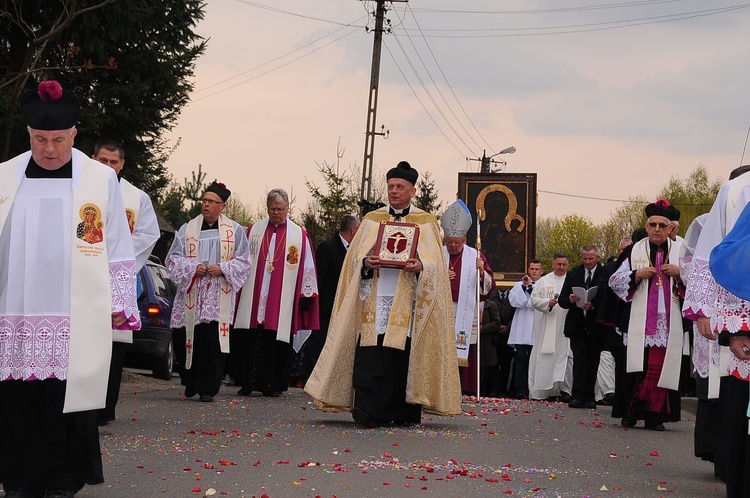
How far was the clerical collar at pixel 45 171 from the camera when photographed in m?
7.09

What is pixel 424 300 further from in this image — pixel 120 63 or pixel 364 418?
pixel 120 63

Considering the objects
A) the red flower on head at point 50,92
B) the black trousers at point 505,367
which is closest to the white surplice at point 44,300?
the red flower on head at point 50,92

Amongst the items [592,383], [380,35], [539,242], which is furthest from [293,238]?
[539,242]

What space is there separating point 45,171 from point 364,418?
4871mm

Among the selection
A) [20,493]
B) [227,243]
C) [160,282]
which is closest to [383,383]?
[227,243]

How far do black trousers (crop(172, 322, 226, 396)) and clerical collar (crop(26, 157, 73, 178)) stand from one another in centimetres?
705

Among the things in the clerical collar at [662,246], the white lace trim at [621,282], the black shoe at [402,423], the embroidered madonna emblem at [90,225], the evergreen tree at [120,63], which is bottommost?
the black shoe at [402,423]

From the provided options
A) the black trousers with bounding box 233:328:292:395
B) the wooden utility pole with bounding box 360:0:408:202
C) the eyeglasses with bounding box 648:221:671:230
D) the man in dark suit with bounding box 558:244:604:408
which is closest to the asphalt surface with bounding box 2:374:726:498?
the black trousers with bounding box 233:328:292:395

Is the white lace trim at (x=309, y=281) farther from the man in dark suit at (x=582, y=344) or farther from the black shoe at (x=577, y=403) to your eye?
the black shoe at (x=577, y=403)

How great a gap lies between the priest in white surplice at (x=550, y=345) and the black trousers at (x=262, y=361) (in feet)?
15.7

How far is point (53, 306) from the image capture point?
22.8ft

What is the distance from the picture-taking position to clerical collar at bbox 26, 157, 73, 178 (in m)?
7.09

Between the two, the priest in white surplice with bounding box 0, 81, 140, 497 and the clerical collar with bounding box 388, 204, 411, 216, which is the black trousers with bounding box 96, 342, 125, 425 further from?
the priest in white surplice with bounding box 0, 81, 140, 497

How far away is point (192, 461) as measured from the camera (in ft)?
28.5
